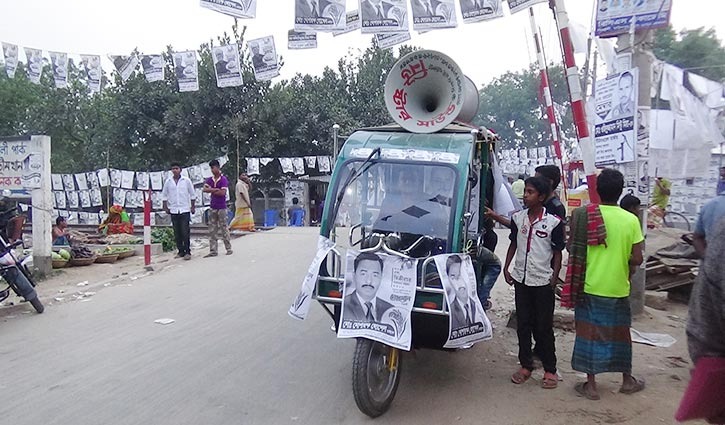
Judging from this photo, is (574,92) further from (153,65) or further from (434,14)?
(153,65)

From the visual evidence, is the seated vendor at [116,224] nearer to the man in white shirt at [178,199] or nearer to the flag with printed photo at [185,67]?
the flag with printed photo at [185,67]

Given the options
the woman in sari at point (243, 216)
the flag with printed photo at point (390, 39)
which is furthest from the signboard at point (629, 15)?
the woman in sari at point (243, 216)

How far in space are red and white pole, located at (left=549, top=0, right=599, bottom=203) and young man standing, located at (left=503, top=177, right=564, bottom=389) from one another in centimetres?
142

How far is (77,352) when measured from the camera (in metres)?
5.54

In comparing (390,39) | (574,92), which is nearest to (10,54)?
(390,39)

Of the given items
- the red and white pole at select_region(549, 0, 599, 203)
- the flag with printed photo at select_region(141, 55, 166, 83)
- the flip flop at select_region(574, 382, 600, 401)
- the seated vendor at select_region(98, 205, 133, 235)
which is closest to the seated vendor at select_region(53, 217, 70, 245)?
the seated vendor at select_region(98, 205, 133, 235)

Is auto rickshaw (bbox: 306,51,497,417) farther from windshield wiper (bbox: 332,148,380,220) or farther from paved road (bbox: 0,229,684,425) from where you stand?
paved road (bbox: 0,229,684,425)

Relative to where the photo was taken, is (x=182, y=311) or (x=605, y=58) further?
(x=605, y=58)

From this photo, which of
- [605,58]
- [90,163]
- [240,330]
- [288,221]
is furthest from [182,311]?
[90,163]

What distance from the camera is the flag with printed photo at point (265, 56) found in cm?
1247

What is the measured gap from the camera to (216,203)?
36.4 ft

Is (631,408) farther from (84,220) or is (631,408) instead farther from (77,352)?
(84,220)

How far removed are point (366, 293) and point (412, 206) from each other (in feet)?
3.10

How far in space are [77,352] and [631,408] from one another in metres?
4.96
